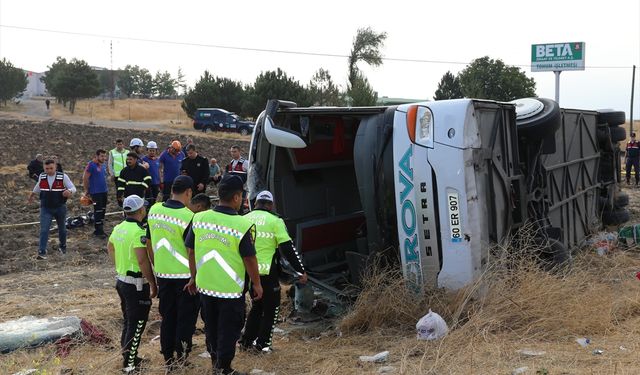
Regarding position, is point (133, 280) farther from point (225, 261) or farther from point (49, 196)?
point (49, 196)

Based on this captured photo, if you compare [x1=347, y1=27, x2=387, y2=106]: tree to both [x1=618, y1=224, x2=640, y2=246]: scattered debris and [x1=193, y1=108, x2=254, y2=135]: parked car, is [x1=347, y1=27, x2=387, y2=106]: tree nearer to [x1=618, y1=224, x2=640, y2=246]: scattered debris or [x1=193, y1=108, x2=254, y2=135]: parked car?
[x1=193, y1=108, x2=254, y2=135]: parked car

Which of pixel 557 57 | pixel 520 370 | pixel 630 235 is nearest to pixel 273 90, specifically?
pixel 557 57

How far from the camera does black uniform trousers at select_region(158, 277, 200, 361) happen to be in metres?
5.32

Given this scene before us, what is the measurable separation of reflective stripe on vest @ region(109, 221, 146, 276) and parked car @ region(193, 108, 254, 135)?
36.7m

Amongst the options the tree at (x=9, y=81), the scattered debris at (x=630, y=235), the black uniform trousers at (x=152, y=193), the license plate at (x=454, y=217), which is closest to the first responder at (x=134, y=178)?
the black uniform trousers at (x=152, y=193)

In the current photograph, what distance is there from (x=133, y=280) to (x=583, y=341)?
3.29 metres

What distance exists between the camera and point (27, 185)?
56.2 ft

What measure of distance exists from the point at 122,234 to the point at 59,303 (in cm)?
250

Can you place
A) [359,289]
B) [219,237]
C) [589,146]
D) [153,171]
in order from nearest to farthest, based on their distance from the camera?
1. [219,237]
2. [359,289]
3. [589,146]
4. [153,171]

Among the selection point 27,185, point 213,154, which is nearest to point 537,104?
point 27,185

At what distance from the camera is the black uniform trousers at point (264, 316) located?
572cm

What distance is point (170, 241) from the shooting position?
5.29m

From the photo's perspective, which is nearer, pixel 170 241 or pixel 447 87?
pixel 170 241

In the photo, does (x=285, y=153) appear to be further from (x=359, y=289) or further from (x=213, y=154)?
(x=213, y=154)
